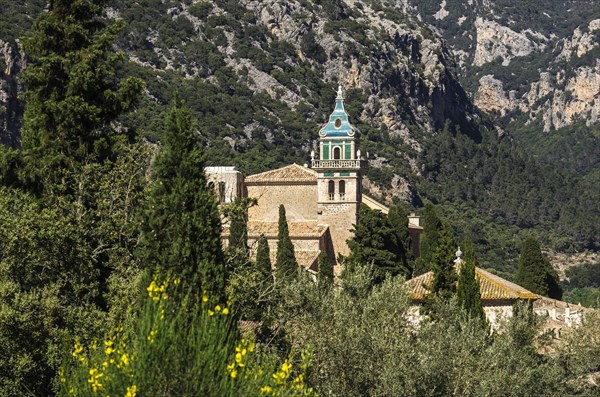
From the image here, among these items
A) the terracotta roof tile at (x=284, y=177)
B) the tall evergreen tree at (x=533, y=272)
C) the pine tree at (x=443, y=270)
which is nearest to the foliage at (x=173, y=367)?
the pine tree at (x=443, y=270)

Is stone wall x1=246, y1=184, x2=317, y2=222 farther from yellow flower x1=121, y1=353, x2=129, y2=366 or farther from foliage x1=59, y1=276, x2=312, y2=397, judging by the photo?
yellow flower x1=121, y1=353, x2=129, y2=366

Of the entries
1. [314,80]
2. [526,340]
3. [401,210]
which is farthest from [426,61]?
[526,340]

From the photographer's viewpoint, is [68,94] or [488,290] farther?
[488,290]

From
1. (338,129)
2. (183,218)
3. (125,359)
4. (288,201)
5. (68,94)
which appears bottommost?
(125,359)

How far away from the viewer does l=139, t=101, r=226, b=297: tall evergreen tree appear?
72.5 ft

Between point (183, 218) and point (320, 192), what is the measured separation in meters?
48.9

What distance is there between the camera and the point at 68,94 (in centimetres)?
3003

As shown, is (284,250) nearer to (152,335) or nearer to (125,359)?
(152,335)

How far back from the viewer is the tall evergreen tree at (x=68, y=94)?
29.7 m

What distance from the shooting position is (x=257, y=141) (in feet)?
397

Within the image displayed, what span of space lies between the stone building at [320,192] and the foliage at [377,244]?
8.38m

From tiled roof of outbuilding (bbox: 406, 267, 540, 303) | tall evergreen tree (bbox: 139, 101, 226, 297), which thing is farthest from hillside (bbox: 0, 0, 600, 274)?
tall evergreen tree (bbox: 139, 101, 226, 297)

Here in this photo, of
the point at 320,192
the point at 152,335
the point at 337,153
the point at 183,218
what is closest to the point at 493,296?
the point at 183,218

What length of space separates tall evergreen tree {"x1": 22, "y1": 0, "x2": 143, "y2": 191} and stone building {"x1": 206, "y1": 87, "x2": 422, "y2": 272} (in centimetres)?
3761
